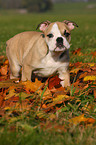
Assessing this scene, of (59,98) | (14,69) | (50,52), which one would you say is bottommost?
(59,98)

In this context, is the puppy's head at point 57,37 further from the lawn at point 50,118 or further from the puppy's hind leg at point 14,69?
the puppy's hind leg at point 14,69

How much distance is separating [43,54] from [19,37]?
0.94 m

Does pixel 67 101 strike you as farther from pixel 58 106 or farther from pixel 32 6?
pixel 32 6

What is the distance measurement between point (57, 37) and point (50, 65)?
46 cm

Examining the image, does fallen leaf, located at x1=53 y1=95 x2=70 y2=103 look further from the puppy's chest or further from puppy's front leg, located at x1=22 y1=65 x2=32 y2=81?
puppy's front leg, located at x1=22 y1=65 x2=32 y2=81

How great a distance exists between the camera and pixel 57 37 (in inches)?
115

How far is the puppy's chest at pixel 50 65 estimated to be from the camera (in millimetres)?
3176

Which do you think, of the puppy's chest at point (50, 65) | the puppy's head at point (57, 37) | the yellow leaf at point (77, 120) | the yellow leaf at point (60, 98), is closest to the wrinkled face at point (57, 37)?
the puppy's head at point (57, 37)

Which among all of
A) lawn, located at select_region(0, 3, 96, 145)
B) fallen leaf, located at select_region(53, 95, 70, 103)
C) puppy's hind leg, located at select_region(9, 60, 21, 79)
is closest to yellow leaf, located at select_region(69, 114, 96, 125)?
lawn, located at select_region(0, 3, 96, 145)

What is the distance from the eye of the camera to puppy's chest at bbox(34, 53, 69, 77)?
125 inches

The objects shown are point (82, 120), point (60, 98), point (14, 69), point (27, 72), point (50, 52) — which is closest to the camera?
point (82, 120)

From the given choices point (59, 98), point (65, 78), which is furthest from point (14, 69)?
point (59, 98)

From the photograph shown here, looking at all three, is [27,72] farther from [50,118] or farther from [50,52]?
[50,118]

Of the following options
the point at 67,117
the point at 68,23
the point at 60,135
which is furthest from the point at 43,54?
the point at 60,135
